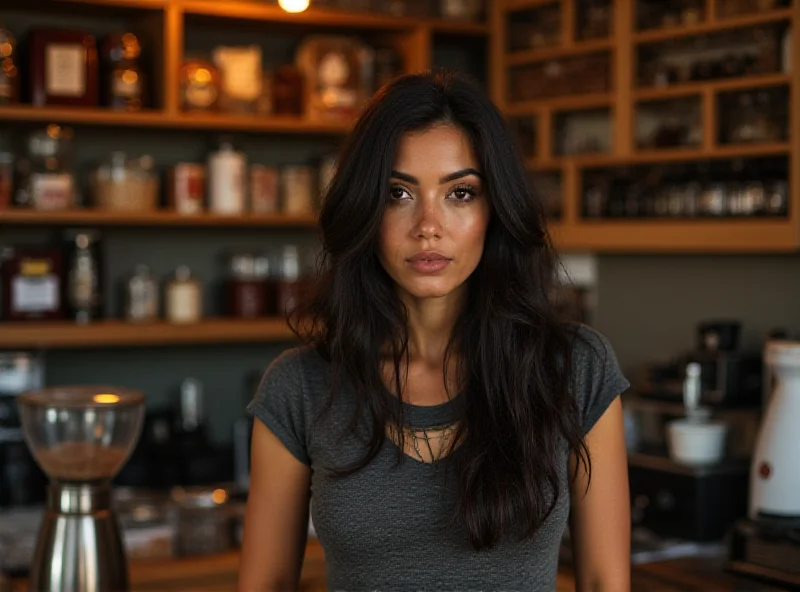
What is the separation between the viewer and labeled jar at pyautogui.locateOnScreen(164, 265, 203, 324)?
11.4ft

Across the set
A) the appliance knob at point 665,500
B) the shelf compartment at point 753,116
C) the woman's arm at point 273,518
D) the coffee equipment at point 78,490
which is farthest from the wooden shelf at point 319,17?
the woman's arm at point 273,518

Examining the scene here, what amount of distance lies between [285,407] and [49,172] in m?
1.91

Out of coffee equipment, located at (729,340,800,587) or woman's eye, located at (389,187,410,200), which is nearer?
woman's eye, located at (389,187,410,200)

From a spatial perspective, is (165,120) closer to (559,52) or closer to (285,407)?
(559,52)

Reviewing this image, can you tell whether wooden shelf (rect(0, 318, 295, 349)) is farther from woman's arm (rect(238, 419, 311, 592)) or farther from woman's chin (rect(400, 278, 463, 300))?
woman's chin (rect(400, 278, 463, 300))

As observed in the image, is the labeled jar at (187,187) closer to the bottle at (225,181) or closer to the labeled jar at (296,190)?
the bottle at (225,181)

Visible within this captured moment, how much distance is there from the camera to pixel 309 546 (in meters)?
2.95

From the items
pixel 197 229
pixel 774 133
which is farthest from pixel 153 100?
pixel 774 133

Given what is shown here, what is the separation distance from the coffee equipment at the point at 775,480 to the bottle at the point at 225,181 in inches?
68.2

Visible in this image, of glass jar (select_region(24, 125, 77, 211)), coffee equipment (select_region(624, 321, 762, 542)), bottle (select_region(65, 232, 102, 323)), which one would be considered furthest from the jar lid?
coffee equipment (select_region(624, 321, 762, 542))

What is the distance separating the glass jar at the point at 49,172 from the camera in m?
3.29

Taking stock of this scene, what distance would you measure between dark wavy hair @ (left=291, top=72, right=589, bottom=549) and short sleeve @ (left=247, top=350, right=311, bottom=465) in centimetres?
6

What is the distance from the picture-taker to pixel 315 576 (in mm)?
2859

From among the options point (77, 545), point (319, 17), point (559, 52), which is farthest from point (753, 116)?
point (77, 545)
